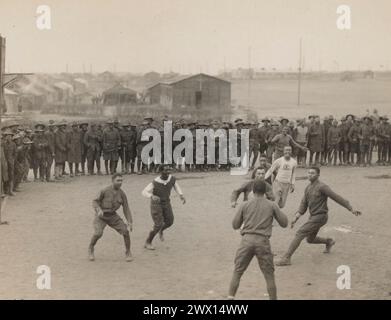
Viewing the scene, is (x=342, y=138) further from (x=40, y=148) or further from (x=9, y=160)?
(x=9, y=160)

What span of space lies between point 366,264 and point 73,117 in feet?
122

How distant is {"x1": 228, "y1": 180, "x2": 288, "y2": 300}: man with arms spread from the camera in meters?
7.70

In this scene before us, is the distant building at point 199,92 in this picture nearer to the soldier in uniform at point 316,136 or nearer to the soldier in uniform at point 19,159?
the soldier in uniform at point 316,136

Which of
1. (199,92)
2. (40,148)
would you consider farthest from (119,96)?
(40,148)

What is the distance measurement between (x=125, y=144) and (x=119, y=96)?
3153 centimetres

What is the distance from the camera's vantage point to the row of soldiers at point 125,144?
16.7 metres

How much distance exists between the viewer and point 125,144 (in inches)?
762

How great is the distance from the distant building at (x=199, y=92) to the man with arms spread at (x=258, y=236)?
35299 mm

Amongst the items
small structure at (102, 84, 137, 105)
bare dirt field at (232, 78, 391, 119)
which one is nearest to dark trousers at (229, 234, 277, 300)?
bare dirt field at (232, 78, 391, 119)

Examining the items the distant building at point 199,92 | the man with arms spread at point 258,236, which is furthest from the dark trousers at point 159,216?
the distant building at point 199,92

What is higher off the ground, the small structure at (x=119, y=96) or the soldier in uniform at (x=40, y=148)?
the small structure at (x=119, y=96)
